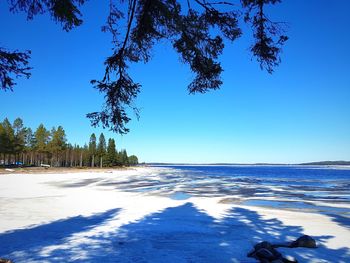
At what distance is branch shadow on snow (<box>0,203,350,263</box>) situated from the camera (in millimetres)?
8328

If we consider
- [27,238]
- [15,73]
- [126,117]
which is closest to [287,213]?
[27,238]

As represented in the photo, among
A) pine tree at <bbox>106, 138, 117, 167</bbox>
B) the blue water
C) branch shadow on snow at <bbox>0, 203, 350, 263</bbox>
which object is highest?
pine tree at <bbox>106, 138, 117, 167</bbox>

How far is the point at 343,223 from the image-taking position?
13.0m

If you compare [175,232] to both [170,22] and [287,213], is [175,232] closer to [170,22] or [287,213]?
[287,213]

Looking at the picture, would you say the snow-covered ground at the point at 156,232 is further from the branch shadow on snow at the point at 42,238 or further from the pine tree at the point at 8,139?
the pine tree at the point at 8,139

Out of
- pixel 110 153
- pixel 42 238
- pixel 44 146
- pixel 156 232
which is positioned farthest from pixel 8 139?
pixel 156 232

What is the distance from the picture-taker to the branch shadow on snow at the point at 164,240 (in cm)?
833

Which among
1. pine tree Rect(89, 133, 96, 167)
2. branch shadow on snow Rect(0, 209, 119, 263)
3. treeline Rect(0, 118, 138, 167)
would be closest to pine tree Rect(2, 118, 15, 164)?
treeline Rect(0, 118, 138, 167)

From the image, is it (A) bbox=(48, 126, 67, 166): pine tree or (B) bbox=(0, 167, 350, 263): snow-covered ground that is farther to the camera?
(A) bbox=(48, 126, 67, 166): pine tree

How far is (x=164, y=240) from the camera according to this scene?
398 inches

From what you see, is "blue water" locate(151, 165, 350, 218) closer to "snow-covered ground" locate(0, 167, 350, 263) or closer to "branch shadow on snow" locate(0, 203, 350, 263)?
"snow-covered ground" locate(0, 167, 350, 263)

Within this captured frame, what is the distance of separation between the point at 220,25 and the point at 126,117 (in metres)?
2.03

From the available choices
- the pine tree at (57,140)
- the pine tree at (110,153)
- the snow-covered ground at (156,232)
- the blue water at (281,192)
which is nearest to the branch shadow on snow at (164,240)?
the snow-covered ground at (156,232)

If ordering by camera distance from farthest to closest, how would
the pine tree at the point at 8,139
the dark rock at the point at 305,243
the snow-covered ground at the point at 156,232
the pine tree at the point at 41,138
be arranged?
the pine tree at the point at 41,138 → the pine tree at the point at 8,139 → the dark rock at the point at 305,243 → the snow-covered ground at the point at 156,232
